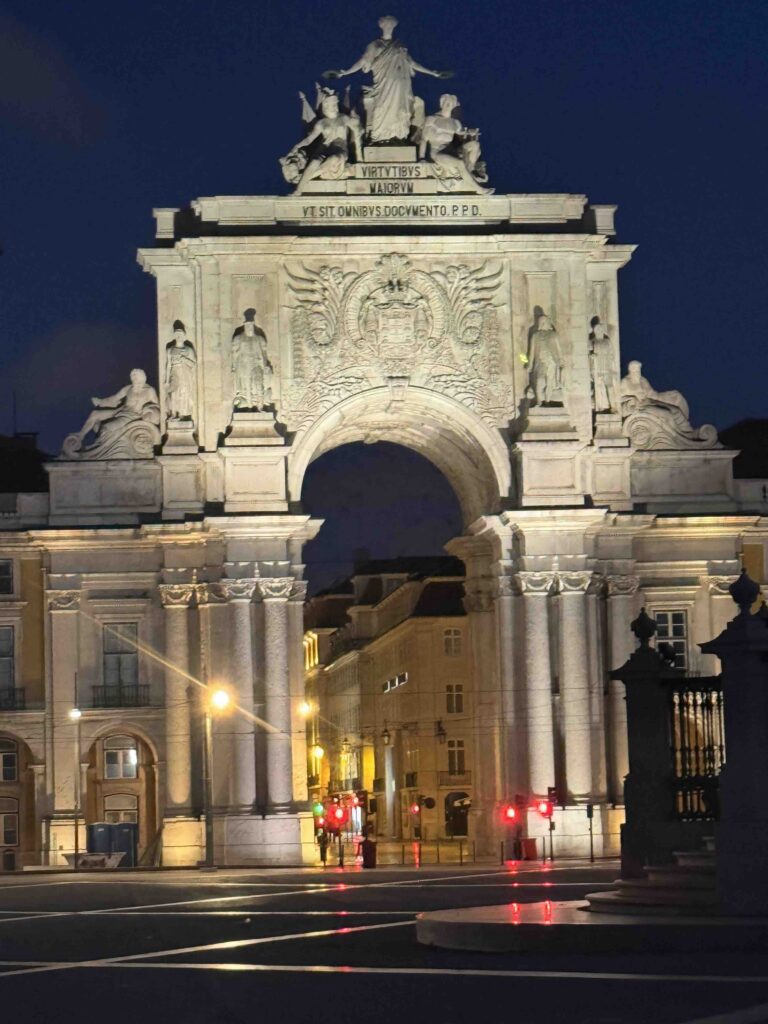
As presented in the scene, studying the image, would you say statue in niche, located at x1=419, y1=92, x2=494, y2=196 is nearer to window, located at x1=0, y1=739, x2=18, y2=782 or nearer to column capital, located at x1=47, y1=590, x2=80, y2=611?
column capital, located at x1=47, y1=590, x2=80, y2=611

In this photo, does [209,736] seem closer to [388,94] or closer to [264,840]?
[264,840]

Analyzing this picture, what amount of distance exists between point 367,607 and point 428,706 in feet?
85.1

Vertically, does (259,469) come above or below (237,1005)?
above

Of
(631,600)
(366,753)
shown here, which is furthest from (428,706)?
(631,600)

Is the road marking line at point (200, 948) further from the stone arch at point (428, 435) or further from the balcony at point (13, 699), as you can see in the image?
the balcony at point (13, 699)

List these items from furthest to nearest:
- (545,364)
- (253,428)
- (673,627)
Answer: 1. (673,627)
2. (545,364)
3. (253,428)

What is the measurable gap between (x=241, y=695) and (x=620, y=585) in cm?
1123

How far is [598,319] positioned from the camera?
2601 inches

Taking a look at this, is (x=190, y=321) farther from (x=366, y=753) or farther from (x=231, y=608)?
(x=366, y=753)

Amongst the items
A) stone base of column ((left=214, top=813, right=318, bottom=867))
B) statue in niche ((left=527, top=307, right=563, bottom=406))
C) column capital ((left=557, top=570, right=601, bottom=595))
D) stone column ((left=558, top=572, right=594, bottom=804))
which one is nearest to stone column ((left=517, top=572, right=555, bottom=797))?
column capital ((left=557, top=570, right=601, bottom=595))

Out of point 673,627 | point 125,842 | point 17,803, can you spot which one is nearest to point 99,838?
point 125,842

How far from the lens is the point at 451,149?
215 ft

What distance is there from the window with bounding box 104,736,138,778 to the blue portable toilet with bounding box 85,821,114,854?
11.3 feet

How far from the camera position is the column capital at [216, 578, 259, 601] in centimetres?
6247
